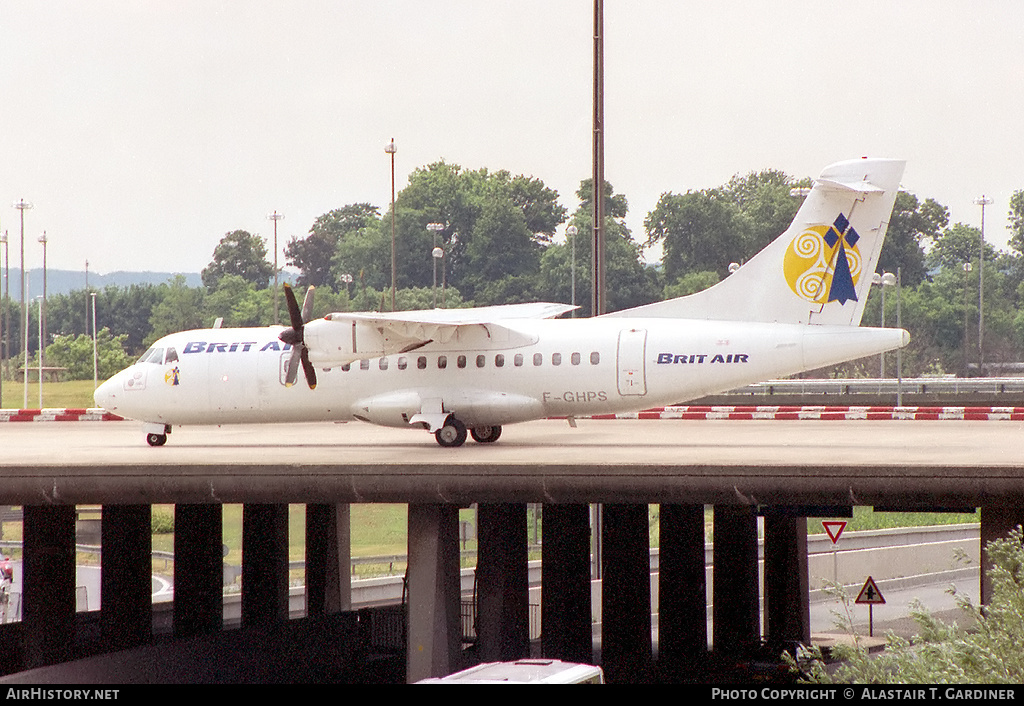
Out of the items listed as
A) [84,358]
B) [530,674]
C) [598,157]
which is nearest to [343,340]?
[598,157]

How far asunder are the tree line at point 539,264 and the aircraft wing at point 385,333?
73.4m

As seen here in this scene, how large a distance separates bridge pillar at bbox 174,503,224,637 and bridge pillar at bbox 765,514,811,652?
16035 millimetres

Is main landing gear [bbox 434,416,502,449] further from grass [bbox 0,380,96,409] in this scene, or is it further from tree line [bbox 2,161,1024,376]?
tree line [bbox 2,161,1024,376]

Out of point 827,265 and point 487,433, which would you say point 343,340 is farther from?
point 827,265

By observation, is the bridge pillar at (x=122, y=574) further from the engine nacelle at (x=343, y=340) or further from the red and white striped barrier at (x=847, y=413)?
the red and white striped barrier at (x=847, y=413)

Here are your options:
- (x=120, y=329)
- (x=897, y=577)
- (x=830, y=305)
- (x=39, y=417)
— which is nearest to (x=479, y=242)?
(x=120, y=329)

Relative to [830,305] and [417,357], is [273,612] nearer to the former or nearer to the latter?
[417,357]

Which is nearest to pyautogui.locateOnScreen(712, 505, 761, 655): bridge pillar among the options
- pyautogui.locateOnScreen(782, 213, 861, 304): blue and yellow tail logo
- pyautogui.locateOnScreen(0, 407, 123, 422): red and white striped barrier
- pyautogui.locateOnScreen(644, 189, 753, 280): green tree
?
pyautogui.locateOnScreen(782, 213, 861, 304): blue and yellow tail logo

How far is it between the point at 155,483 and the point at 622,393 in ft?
36.0

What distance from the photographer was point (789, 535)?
120ft

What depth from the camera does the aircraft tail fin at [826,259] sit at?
93.1ft

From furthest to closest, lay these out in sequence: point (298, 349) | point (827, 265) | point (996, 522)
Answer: point (298, 349)
point (827, 265)
point (996, 522)

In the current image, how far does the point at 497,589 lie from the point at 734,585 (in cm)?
1070

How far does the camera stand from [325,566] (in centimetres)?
4012
